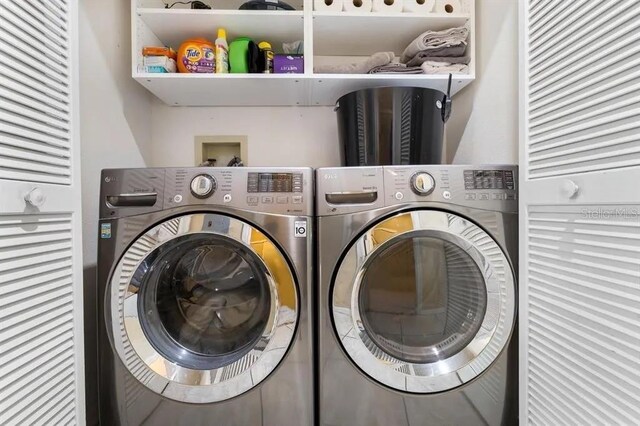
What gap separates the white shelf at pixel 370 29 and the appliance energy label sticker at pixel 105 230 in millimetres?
1114

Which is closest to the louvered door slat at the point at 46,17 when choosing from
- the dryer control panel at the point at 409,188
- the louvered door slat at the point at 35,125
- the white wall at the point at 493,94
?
the louvered door slat at the point at 35,125

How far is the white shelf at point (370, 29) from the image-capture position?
1310 millimetres

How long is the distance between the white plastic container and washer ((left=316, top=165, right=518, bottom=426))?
72 cm

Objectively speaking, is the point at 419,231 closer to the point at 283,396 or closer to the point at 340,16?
the point at 283,396

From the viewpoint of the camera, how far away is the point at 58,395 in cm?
79

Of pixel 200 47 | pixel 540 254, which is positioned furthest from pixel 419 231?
pixel 200 47

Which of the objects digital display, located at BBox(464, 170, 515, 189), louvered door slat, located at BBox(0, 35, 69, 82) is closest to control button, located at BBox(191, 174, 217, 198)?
louvered door slat, located at BBox(0, 35, 69, 82)

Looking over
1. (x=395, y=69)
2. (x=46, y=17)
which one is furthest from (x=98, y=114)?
(x=395, y=69)

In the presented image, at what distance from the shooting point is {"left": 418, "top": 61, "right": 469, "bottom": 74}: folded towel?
1319mm

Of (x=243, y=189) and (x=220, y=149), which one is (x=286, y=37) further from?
(x=243, y=189)

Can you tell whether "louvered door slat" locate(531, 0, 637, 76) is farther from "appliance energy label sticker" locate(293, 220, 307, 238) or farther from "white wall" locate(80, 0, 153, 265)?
"white wall" locate(80, 0, 153, 265)

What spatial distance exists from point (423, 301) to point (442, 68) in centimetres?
96

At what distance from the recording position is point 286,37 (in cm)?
146

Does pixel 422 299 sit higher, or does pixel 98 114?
pixel 98 114
